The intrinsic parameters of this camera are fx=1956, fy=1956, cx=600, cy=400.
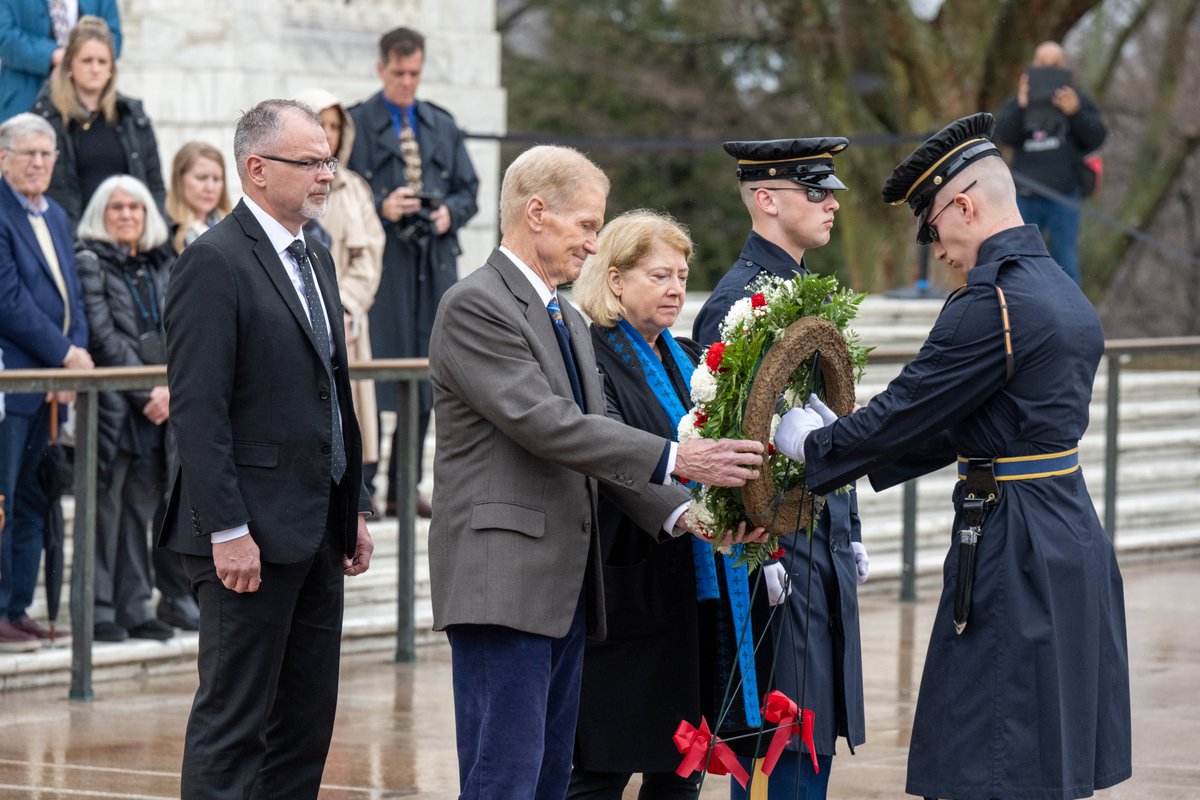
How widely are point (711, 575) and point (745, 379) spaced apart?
26.4 inches

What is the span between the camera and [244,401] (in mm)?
4715

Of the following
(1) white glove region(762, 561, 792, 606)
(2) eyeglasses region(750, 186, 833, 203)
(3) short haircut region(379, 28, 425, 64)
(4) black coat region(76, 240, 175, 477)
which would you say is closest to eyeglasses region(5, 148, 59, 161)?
(4) black coat region(76, 240, 175, 477)

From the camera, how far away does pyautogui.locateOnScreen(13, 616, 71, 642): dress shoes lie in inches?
301

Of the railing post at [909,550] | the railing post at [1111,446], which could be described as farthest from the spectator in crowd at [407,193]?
the railing post at [1111,446]

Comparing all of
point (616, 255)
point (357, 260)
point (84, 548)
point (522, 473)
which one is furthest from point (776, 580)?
point (357, 260)

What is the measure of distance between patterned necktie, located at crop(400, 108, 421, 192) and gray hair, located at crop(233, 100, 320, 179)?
16.0ft

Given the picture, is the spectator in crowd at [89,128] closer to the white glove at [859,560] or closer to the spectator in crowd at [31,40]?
the spectator in crowd at [31,40]

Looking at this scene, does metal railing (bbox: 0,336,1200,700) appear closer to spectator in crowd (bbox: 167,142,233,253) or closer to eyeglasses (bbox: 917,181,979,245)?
spectator in crowd (bbox: 167,142,233,253)

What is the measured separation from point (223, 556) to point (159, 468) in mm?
3521

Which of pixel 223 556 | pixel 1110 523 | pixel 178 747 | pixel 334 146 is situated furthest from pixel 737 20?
pixel 223 556

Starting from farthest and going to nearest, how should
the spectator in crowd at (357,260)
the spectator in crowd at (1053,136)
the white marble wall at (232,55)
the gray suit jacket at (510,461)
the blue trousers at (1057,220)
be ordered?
the blue trousers at (1057,220) → the spectator in crowd at (1053,136) → the white marble wall at (232,55) → the spectator in crowd at (357,260) → the gray suit jacket at (510,461)

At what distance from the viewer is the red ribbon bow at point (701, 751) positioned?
15.3ft

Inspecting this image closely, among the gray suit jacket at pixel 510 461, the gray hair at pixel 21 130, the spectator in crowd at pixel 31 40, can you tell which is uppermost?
the spectator in crowd at pixel 31 40

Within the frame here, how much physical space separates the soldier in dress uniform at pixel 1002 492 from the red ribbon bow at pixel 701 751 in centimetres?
44
